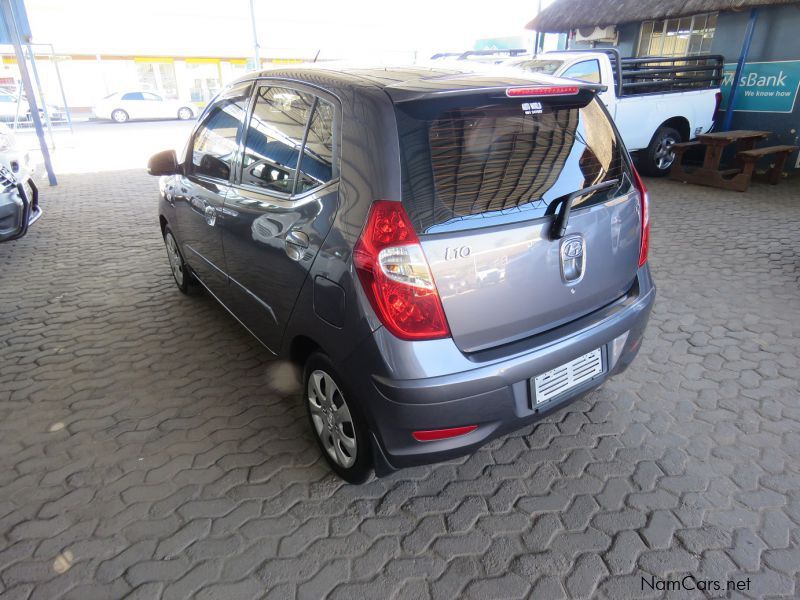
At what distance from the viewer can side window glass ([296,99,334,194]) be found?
7.38 feet

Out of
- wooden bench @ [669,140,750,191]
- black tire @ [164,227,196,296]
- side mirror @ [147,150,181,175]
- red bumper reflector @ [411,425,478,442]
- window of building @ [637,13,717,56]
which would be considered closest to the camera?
red bumper reflector @ [411,425,478,442]

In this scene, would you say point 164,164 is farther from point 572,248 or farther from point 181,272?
point 572,248

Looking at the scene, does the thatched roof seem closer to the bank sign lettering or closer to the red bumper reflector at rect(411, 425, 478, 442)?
the bank sign lettering

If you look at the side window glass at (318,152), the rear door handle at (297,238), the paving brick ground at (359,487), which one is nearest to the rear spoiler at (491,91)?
the side window glass at (318,152)

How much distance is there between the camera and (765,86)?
9320 mm

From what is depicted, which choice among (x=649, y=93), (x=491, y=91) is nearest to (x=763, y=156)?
(x=649, y=93)

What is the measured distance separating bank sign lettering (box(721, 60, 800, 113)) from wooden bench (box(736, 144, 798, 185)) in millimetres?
953

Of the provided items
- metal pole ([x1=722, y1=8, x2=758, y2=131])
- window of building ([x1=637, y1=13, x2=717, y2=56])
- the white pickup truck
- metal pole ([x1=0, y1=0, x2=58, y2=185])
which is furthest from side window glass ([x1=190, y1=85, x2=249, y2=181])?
window of building ([x1=637, y1=13, x2=717, y2=56])

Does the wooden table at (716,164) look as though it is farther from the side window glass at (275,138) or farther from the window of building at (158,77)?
the window of building at (158,77)

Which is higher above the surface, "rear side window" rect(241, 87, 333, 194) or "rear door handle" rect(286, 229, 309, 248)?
"rear side window" rect(241, 87, 333, 194)

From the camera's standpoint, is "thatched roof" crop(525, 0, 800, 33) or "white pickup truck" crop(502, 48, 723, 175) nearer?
"white pickup truck" crop(502, 48, 723, 175)

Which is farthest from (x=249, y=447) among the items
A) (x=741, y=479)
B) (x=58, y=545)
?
(x=741, y=479)

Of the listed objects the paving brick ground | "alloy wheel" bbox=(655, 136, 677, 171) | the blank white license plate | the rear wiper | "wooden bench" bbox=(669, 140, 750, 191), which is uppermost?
the rear wiper

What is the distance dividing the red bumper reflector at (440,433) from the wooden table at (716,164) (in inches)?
320
